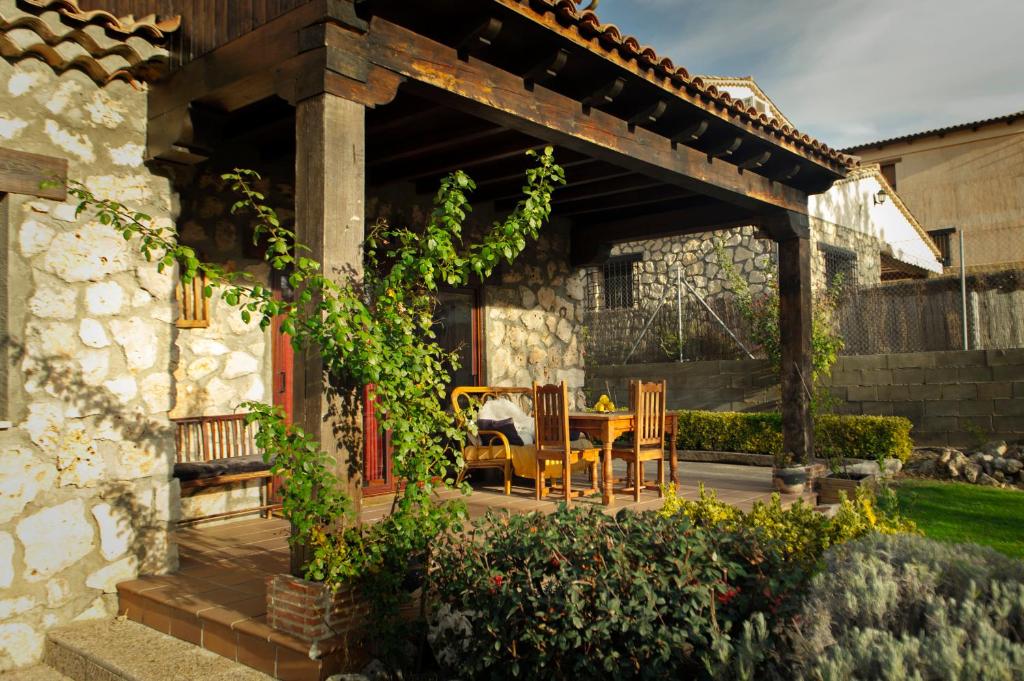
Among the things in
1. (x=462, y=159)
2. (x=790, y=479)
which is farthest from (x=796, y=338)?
(x=462, y=159)

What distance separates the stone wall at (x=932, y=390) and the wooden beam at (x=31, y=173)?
7824 millimetres

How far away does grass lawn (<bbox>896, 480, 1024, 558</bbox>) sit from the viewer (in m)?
5.70

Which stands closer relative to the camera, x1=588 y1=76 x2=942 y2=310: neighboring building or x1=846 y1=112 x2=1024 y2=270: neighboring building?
x1=588 y1=76 x2=942 y2=310: neighboring building

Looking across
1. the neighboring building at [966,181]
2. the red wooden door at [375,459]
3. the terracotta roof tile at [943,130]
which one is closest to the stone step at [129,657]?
the red wooden door at [375,459]

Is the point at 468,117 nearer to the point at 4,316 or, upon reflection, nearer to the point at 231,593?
the point at 4,316

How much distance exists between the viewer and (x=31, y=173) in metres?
3.87

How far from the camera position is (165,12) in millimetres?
4730

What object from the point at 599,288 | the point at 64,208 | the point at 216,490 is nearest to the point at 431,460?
the point at 64,208

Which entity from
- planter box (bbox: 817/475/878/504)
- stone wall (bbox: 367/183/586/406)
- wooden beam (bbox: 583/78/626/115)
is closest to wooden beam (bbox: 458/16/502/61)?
wooden beam (bbox: 583/78/626/115)

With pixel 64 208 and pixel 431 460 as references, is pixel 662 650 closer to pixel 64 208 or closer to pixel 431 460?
pixel 431 460

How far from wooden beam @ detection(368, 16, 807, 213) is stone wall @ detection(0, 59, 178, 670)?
1605 millimetres

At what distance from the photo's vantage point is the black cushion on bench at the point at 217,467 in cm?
498

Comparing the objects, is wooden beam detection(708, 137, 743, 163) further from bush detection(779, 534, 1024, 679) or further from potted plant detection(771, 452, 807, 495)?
bush detection(779, 534, 1024, 679)

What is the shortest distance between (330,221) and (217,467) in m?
Result: 2.51
